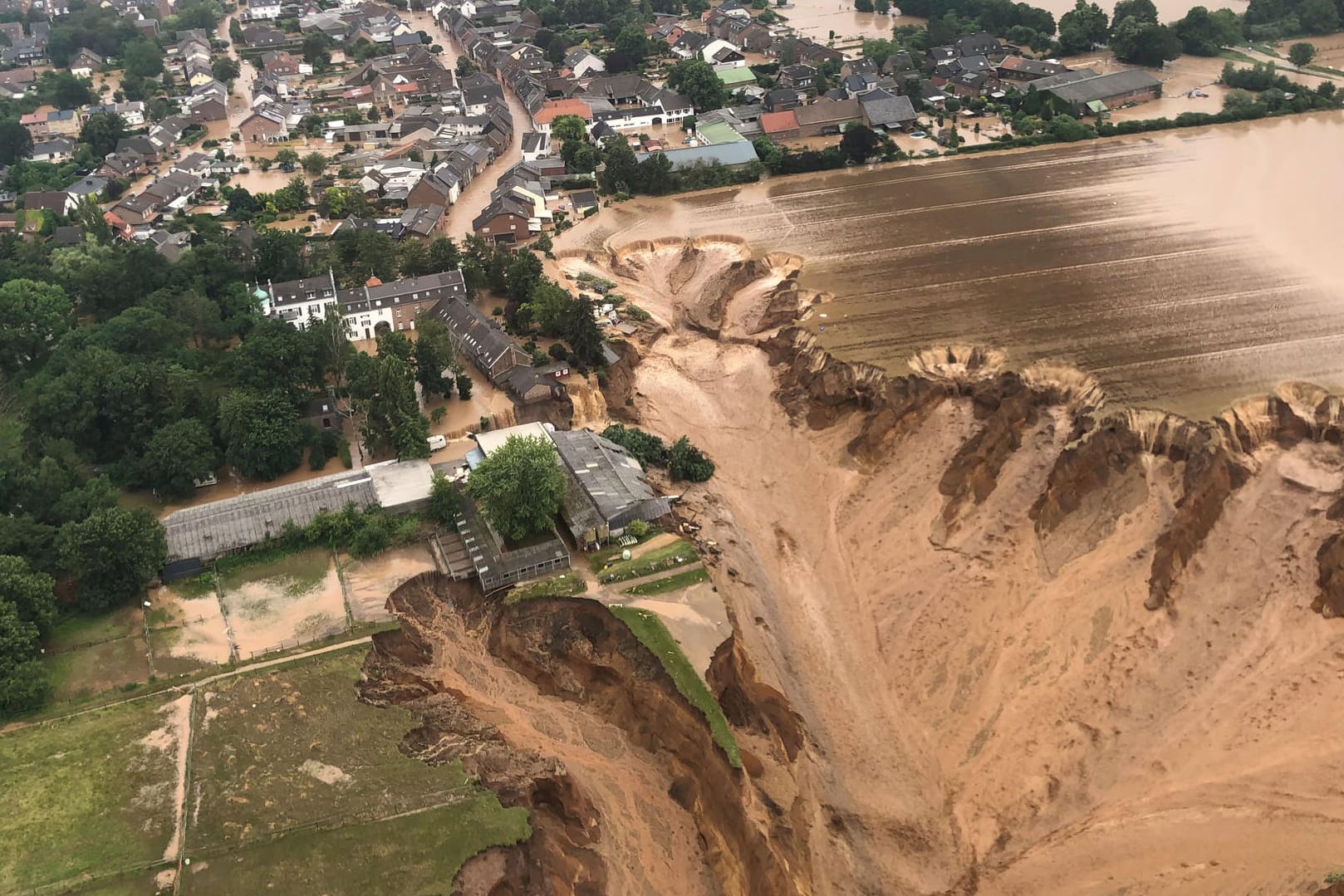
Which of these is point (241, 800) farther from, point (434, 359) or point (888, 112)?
point (888, 112)

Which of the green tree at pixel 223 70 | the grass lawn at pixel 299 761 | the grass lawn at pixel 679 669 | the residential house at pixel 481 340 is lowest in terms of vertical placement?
the grass lawn at pixel 299 761

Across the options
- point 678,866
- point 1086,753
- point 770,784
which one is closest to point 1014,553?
point 1086,753

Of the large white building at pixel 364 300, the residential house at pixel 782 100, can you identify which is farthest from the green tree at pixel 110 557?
the residential house at pixel 782 100

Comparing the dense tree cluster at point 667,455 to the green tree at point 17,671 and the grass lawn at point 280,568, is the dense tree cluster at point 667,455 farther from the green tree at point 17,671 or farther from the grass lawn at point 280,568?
the green tree at point 17,671

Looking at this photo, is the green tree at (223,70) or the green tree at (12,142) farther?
the green tree at (223,70)

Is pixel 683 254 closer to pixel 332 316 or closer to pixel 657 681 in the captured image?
pixel 332 316

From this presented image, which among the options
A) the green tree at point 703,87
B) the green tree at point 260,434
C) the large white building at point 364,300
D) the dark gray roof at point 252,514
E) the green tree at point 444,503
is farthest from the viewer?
the green tree at point 703,87

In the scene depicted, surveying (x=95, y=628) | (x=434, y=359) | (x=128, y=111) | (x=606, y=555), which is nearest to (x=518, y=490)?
(x=606, y=555)
